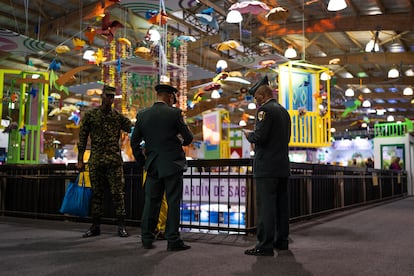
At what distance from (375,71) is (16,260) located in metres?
18.6

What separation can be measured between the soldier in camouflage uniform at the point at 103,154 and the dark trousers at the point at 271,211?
160 centimetres

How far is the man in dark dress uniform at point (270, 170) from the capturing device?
3482mm

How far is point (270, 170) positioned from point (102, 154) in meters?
1.82

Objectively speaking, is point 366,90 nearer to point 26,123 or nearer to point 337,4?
Result: point 337,4

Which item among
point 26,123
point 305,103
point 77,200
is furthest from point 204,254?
point 305,103

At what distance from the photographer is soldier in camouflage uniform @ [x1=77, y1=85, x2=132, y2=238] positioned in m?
4.34

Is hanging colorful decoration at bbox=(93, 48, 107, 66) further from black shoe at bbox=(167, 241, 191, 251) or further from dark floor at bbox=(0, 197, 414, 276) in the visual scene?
→ black shoe at bbox=(167, 241, 191, 251)

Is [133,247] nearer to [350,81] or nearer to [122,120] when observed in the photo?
[122,120]

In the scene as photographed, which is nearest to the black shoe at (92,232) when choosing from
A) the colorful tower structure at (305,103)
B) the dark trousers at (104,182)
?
the dark trousers at (104,182)

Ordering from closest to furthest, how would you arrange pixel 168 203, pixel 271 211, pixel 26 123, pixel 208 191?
1. pixel 271 211
2. pixel 168 203
3. pixel 208 191
4. pixel 26 123

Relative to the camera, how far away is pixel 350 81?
19.0m

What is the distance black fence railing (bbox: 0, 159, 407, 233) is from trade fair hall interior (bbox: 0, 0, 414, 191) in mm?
2190

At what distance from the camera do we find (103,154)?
433 cm

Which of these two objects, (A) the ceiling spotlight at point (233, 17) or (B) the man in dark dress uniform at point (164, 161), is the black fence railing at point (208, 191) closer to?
(B) the man in dark dress uniform at point (164, 161)
